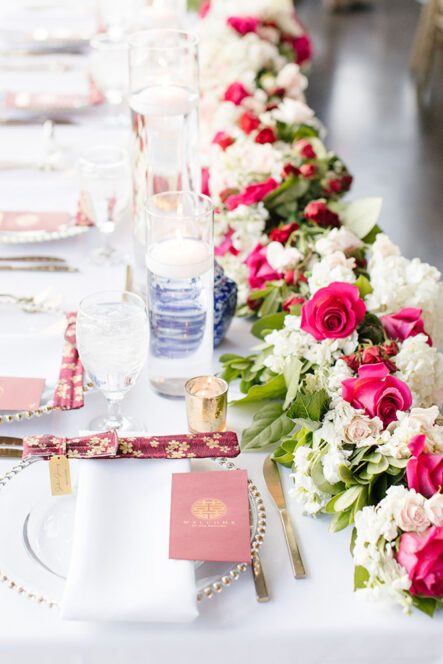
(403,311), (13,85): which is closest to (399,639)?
(403,311)

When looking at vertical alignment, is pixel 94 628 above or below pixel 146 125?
below

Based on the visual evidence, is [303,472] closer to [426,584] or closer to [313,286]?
[426,584]

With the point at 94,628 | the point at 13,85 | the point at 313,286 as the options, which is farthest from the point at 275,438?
the point at 13,85

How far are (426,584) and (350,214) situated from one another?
875mm

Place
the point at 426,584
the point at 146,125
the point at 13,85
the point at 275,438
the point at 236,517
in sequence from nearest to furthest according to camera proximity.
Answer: the point at 426,584 → the point at 236,517 → the point at 275,438 → the point at 146,125 → the point at 13,85

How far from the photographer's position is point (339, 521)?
91cm

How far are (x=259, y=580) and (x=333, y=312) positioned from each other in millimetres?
379

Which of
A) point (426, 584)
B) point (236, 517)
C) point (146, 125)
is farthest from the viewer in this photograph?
point (146, 125)

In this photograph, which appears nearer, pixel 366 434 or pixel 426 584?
pixel 426 584

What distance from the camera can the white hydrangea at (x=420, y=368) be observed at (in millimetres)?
Answer: 1045

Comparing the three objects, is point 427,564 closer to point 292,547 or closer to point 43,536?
point 292,547

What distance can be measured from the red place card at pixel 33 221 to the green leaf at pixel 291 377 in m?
0.72

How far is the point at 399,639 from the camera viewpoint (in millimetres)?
807

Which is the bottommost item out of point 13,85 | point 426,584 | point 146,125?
point 13,85
